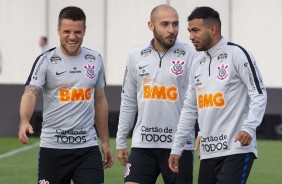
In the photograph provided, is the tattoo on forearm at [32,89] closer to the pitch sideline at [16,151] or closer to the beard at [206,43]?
the beard at [206,43]

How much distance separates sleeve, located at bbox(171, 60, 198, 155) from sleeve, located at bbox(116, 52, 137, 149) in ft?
3.55

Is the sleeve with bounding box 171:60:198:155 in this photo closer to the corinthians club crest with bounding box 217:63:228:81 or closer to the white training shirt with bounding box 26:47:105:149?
the corinthians club crest with bounding box 217:63:228:81

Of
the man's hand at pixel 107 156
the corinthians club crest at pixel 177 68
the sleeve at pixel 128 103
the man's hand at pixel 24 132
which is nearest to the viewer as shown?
the man's hand at pixel 24 132

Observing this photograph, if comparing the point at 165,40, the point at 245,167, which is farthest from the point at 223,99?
the point at 165,40

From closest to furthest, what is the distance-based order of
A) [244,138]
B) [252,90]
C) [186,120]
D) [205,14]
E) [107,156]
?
[244,138], [252,90], [205,14], [186,120], [107,156]

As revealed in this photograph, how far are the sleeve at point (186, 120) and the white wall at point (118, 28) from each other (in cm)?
2193

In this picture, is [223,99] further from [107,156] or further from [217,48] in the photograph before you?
[107,156]

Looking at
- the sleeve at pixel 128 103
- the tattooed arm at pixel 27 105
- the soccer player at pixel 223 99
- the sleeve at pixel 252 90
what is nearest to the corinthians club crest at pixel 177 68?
the sleeve at pixel 128 103

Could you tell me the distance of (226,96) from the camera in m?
9.38

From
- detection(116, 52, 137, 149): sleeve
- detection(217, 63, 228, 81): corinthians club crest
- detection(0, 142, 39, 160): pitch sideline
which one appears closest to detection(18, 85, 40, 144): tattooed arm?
detection(116, 52, 137, 149): sleeve

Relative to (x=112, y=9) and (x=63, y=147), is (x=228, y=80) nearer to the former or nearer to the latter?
(x=63, y=147)


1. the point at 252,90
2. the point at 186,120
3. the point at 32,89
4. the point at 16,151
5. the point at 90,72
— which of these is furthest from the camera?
the point at 16,151

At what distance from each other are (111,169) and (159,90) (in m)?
8.08

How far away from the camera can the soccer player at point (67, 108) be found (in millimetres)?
10070
